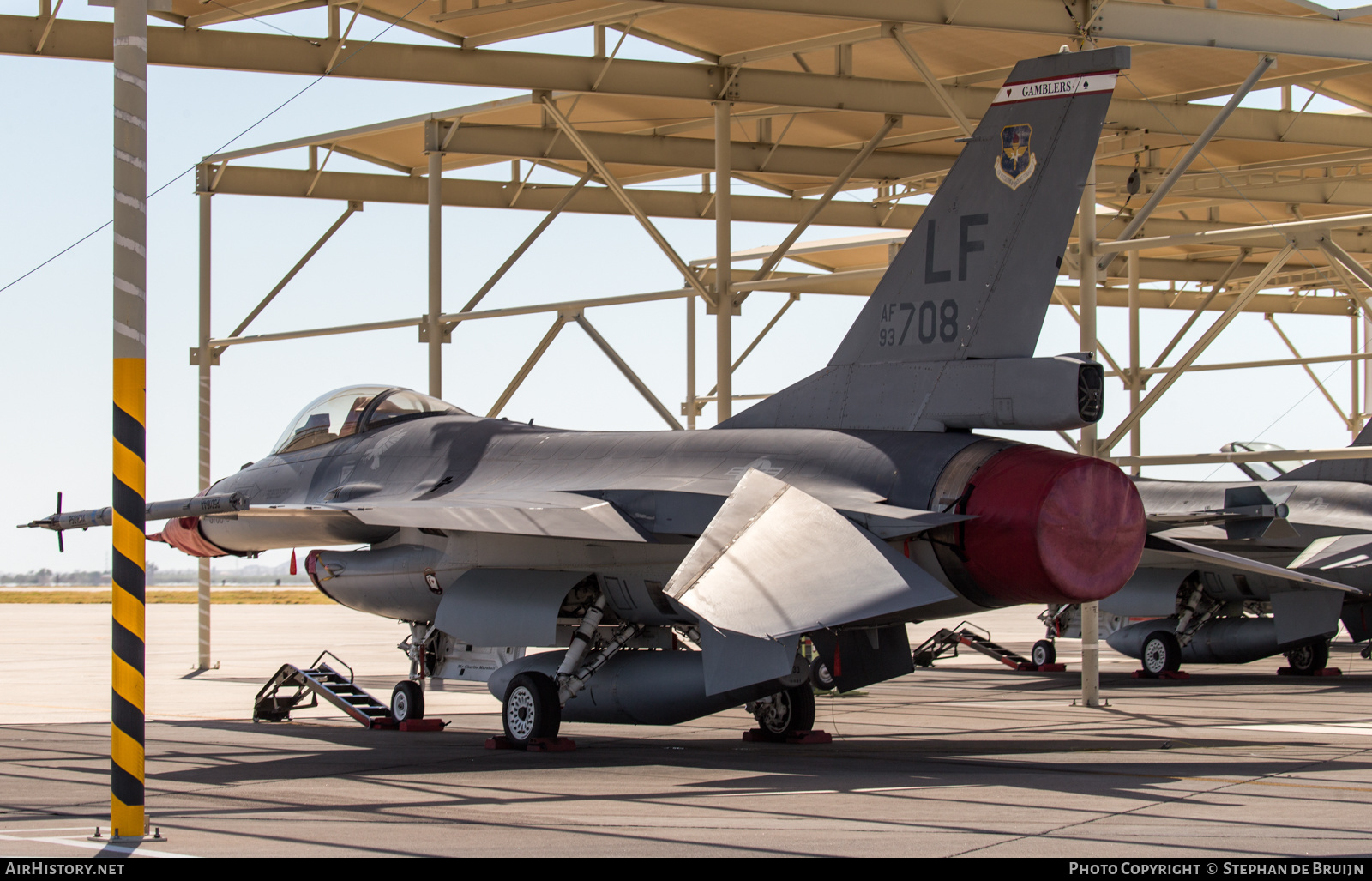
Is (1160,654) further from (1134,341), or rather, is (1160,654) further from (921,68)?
(921,68)

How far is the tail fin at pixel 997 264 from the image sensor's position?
9.76 metres

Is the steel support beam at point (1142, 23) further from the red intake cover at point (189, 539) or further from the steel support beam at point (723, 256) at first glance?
the red intake cover at point (189, 539)

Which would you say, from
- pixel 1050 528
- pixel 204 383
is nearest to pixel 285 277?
pixel 204 383

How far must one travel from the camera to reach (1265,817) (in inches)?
286

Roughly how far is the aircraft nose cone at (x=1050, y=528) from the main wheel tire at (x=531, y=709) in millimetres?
3656

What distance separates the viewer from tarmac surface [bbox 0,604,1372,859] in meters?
6.64

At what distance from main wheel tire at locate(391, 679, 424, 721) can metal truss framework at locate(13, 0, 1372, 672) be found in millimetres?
5474

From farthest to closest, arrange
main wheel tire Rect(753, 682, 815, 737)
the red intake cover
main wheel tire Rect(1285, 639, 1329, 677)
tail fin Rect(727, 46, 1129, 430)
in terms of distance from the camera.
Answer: main wheel tire Rect(1285, 639, 1329, 677) < the red intake cover < main wheel tire Rect(753, 682, 815, 737) < tail fin Rect(727, 46, 1129, 430)

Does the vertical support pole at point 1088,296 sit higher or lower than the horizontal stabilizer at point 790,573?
higher

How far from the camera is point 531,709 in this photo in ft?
37.4

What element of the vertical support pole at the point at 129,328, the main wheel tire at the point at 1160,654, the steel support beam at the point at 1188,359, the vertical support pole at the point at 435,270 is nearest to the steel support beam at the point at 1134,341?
the main wheel tire at the point at 1160,654

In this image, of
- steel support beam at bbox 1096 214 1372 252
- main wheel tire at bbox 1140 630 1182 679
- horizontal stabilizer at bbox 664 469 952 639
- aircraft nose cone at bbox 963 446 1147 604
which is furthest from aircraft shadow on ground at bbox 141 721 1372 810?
main wheel tire at bbox 1140 630 1182 679

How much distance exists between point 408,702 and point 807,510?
225 inches

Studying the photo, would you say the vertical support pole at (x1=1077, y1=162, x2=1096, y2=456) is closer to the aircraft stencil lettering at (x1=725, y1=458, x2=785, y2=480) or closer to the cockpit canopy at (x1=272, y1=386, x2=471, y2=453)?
the aircraft stencil lettering at (x1=725, y1=458, x2=785, y2=480)
